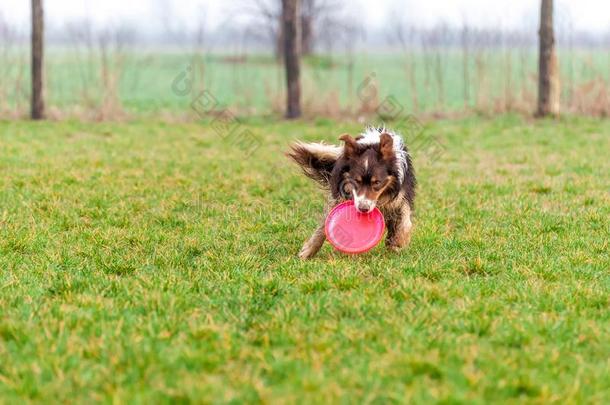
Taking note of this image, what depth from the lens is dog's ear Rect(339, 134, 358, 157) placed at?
5346mm

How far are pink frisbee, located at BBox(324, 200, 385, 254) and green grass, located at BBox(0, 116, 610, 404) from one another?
0.13m

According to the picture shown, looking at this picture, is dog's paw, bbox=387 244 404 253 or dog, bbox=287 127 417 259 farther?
dog's paw, bbox=387 244 404 253

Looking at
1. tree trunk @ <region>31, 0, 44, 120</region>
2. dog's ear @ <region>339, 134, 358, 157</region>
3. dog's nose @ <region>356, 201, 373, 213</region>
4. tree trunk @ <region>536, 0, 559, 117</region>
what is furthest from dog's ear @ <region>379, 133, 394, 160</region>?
tree trunk @ <region>31, 0, 44, 120</region>

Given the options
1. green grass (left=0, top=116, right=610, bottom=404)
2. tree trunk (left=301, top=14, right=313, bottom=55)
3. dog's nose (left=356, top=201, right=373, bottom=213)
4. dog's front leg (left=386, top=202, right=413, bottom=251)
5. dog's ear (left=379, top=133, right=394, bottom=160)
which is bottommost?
green grass (left=0, top=116, right=610, bottom=404)

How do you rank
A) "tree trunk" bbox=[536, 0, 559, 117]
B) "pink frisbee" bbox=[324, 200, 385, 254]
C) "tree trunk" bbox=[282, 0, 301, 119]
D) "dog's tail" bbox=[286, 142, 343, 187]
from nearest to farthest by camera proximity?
"pink frisbee" bbox=[324, 200, 385, 254]
"dog's tail" bbox=[286, 142, 343, 187]
"tree trunk" bbox=[536, 0, 559, 117]
"tree trunk" bbox=[282, 0, 301, 119]

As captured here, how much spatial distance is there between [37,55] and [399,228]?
469 inches

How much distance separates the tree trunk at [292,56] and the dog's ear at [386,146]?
10.8 meters

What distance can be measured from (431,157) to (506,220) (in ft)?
14.0

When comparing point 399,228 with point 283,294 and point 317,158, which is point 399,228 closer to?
point 317,158

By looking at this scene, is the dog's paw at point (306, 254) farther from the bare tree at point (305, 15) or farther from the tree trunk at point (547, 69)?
the bare tree at point (305, 15)

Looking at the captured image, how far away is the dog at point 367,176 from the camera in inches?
207

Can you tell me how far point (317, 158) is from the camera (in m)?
6.12

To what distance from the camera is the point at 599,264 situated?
539 cm

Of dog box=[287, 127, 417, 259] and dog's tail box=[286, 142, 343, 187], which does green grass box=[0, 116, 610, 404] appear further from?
dog's tail box=[286, 142, 343, 187]
